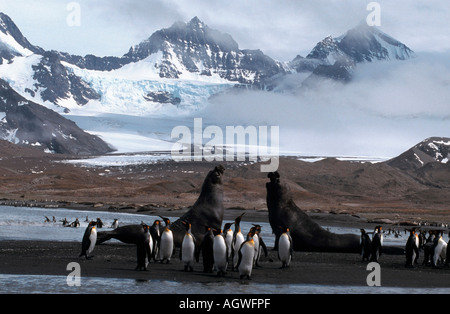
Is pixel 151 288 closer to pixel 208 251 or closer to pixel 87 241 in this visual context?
pixel 208 251

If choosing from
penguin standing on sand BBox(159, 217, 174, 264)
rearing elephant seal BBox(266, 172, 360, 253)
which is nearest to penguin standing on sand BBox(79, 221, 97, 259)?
penguin standing on sand BBox(159, 217, 174, 264)

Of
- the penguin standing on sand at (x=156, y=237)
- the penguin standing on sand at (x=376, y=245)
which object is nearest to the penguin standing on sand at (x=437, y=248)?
the penguin standing on sand at (x=376, y=245)

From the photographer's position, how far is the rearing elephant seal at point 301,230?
101 feet

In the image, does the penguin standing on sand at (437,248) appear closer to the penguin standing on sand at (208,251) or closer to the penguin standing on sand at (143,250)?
the penguin standing on sand at (208,251)

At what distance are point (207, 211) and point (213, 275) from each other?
8214mm

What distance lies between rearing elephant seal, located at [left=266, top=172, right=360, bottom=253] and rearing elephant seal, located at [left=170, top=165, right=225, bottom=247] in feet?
7.64

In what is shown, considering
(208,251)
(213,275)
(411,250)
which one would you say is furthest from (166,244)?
(411,250)

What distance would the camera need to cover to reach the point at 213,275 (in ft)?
71.8

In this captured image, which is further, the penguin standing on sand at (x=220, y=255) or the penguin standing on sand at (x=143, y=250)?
the penguin standing on sand at (x=143, y=250)

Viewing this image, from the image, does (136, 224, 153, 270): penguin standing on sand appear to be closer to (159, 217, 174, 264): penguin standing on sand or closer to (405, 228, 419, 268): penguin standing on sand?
(159, 217, 174, 264): penguin standing on sand

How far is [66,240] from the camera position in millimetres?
33781

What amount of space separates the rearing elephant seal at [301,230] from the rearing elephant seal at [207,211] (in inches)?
91.7
